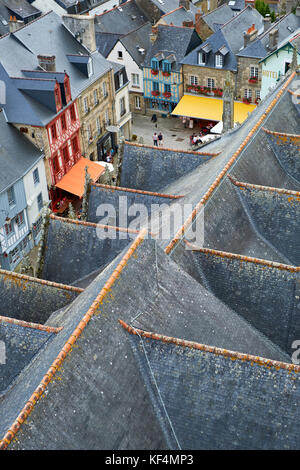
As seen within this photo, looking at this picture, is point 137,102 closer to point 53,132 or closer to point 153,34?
point 153,34

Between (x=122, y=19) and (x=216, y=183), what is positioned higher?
(x=216, y=183)

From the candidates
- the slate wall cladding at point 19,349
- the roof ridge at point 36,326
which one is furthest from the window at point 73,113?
the slate wall cladding at point 19,349

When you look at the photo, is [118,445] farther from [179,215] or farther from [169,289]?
[179,215]

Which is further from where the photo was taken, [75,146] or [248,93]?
[248,93]

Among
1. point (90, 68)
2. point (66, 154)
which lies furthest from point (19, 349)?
point (90, 68)

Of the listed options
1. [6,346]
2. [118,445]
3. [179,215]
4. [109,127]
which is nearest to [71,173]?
[109,127]

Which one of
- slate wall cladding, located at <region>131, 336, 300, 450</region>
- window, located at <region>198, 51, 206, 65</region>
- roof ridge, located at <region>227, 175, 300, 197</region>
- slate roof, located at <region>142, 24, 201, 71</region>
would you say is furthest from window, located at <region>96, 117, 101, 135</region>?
slate wall cladding, located at <region>131, 336, 300, 450</region>

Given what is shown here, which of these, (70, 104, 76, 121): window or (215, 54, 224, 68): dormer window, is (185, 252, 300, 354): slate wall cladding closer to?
(70, 104, 76, 121): window
